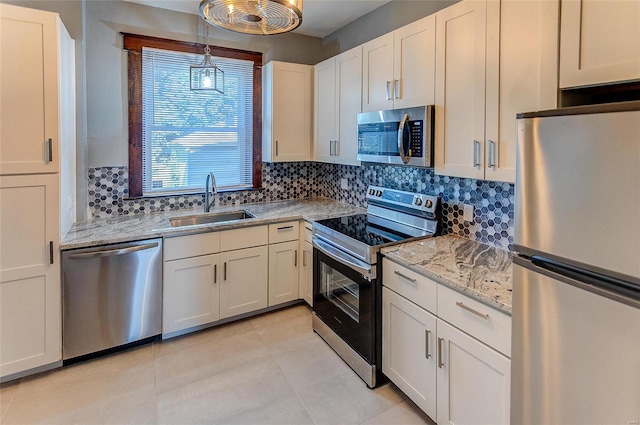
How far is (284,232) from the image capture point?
3.10 m

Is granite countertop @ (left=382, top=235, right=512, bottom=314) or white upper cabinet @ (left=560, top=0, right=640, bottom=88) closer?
white upper cabinet @ (left=560, top=0, right=640, bottom=88)

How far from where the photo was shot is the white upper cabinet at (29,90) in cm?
201

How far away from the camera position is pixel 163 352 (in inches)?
103

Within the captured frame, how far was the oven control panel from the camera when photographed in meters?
2.45

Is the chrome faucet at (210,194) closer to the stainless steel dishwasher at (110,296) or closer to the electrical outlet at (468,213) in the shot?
the stainless steel dishwasher at (110,296)

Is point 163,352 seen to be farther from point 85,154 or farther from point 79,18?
point 79,18

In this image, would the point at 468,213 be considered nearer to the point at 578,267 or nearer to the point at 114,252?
the point at 578,267

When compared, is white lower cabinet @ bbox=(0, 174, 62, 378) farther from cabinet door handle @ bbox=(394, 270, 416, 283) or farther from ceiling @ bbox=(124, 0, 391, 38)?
cabinet door handle @ bbox=(394, 270, 416, 283)

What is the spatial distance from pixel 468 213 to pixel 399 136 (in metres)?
0.68

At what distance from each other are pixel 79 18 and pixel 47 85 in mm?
953

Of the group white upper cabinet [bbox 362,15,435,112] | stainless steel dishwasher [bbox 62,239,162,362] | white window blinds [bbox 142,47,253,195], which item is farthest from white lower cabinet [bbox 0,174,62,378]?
white upper cabinet [bbox 362,15,435,112]

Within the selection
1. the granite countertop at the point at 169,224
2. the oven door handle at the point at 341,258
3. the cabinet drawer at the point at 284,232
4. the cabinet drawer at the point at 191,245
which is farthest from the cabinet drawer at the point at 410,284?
the cabinet drawer at the point at 191,245

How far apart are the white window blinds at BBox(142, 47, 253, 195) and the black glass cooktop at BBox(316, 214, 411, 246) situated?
1.32m

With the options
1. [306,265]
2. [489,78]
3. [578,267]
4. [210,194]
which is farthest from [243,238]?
[578,267]
